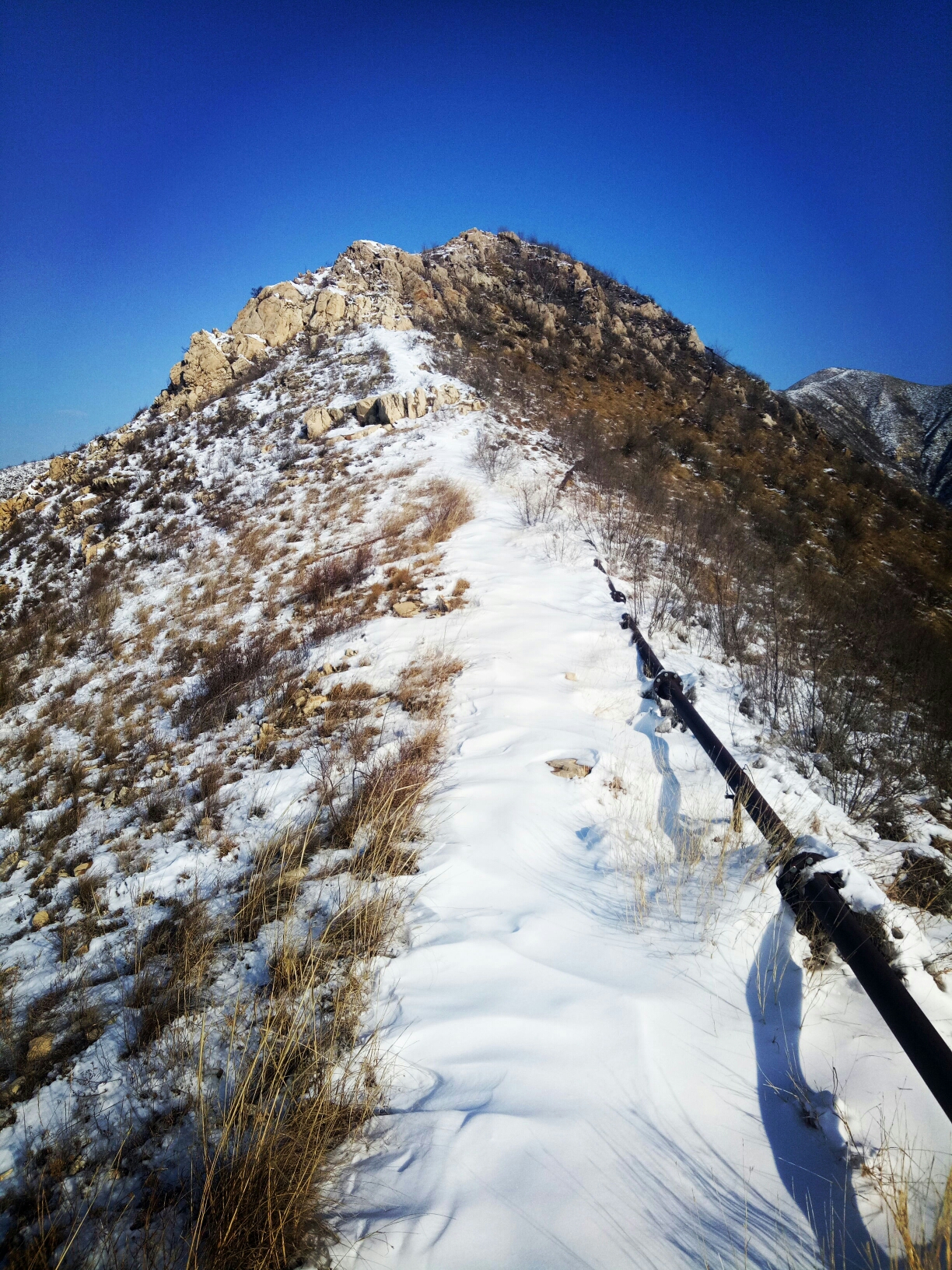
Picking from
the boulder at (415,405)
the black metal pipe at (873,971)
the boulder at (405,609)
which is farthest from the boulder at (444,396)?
the black metal pipe at (873,971)

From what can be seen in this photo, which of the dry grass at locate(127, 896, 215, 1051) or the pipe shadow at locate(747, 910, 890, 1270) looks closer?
the pipe shadow at locate(747, 910, 890, 1270)

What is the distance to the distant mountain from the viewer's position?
95.7 feet

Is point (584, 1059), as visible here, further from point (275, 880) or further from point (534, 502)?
point (534, 502)

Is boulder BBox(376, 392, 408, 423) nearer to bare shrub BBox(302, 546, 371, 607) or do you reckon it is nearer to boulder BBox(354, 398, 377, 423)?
boulder BBox(354, 398, 377, 423)

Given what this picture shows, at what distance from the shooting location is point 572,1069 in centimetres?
184

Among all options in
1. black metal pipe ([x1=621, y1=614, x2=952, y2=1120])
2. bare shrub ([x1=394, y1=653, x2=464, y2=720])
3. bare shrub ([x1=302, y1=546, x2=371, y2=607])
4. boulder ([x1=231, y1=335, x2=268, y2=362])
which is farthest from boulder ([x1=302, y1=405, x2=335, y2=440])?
black metal pipe ([x1=621, y1=614, x2=952, y2=1120])

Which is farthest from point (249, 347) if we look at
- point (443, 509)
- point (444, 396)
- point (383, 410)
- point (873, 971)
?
point (873, 971)

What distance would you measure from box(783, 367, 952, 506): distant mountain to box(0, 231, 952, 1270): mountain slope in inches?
1053

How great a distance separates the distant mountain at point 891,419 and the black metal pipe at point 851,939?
95.3 feet

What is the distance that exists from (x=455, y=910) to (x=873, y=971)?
69.5 inches

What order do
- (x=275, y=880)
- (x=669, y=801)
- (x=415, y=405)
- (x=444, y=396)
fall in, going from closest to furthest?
(x=275, y=880) → (x=669, y=801) → (x=415, y=405) → (x=444, y=396)

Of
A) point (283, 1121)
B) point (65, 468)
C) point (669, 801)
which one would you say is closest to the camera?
point (283, 1121)

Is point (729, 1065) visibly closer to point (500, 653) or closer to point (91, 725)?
point (500, 653)

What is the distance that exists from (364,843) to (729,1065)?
6.58 feet
